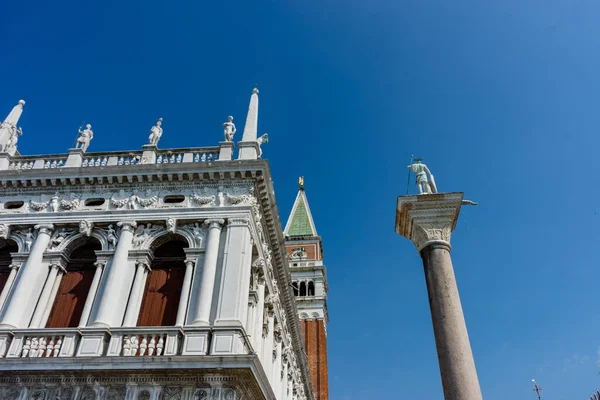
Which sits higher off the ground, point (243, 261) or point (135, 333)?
point (243, 261)

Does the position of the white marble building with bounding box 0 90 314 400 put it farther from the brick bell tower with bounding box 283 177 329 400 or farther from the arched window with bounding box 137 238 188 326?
the brick bell tower with bounding box 283 177 329 400

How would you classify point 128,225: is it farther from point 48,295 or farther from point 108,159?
point 108,159

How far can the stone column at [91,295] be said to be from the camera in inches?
585

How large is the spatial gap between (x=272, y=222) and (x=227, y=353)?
281 inches

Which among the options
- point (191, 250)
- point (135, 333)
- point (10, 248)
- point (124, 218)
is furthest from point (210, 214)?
point (10, 248)

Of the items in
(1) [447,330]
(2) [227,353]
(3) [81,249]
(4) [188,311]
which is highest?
(3) [81,249]

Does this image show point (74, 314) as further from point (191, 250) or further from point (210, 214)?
point (210, 214)

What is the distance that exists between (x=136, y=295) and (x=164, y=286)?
92cm

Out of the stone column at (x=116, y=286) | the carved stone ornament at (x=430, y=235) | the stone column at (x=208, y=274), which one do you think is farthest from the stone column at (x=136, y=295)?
the carved stone ornament at (x=430, y=235)

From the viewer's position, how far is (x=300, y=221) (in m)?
57.8

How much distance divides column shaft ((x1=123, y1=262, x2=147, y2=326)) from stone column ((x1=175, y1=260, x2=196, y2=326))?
133 centimetres

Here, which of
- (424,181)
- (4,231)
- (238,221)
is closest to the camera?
(424,181)

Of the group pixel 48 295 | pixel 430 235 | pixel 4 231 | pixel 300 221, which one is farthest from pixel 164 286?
pixel 300 221

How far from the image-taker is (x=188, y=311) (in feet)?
48.2
